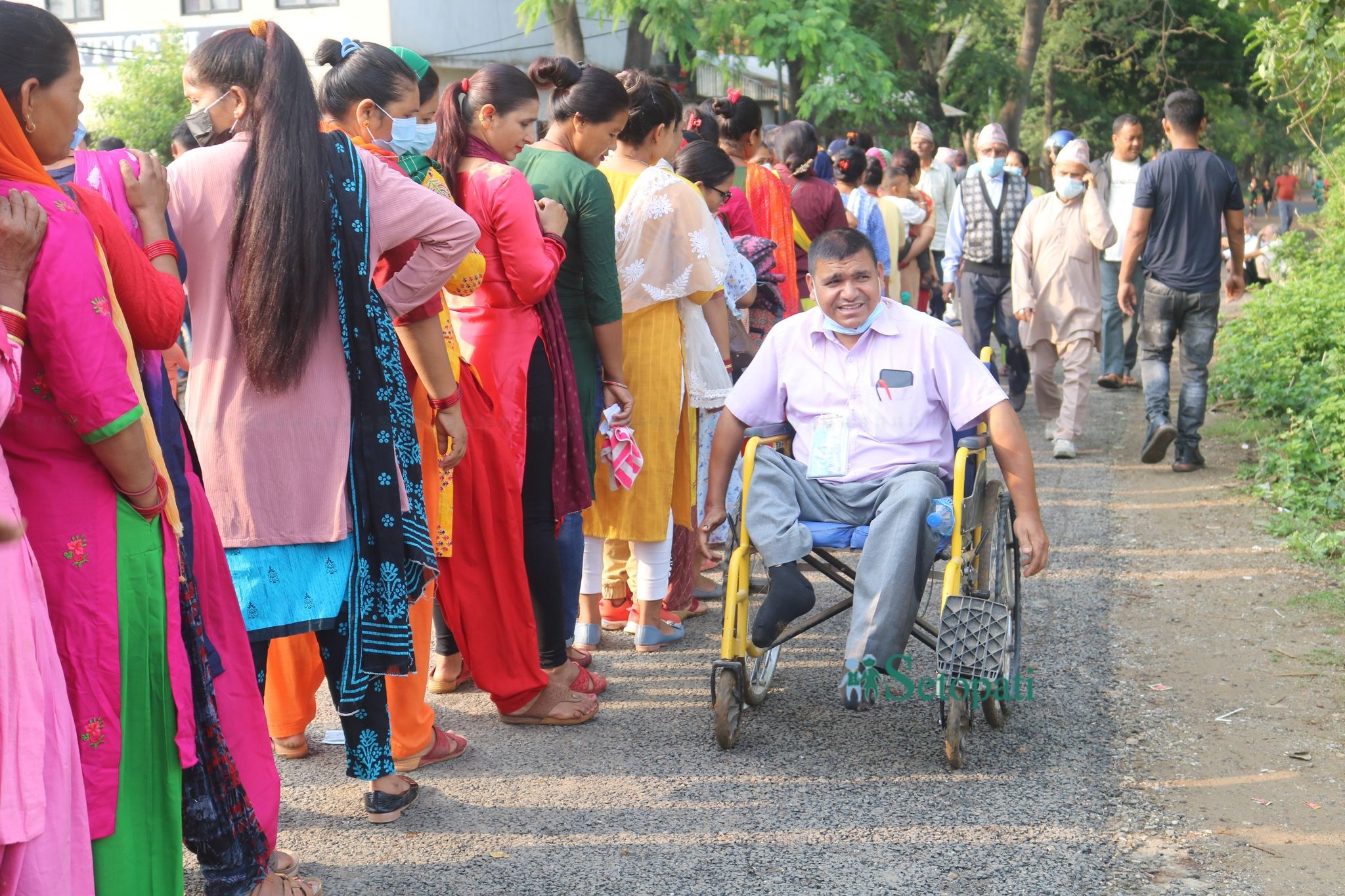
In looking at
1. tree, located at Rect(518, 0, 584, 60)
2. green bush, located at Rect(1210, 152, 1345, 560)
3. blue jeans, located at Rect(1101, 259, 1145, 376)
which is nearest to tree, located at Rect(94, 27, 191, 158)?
tree, located at Rect(518, 0, 584, 60)

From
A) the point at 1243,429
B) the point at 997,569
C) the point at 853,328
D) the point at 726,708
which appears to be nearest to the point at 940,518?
the point at 997,569

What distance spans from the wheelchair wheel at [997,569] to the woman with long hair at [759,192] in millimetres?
2369

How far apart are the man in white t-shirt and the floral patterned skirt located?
709cm

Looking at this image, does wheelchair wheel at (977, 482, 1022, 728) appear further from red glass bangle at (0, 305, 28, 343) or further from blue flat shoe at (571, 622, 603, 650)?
red glass bangle at (0, 305, 28, 343)

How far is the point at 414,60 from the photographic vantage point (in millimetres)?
3916

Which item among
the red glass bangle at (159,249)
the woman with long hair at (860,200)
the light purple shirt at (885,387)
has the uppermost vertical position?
the woman with long hair at (860,200)

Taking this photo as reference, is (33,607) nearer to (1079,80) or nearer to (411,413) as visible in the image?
(411,413)

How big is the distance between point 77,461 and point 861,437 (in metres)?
2.53

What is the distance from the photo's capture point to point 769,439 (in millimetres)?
4406

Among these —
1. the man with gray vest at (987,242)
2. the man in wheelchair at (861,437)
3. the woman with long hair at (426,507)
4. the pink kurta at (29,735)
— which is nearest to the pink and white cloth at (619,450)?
the man in wheelchair at (861,437)

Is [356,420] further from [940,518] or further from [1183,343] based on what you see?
[1183,343]

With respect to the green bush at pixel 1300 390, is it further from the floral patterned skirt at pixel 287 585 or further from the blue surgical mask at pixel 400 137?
the floral patterned skirt at pixel 287 585

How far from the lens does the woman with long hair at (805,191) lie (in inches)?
285

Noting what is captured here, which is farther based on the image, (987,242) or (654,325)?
(987,242)
